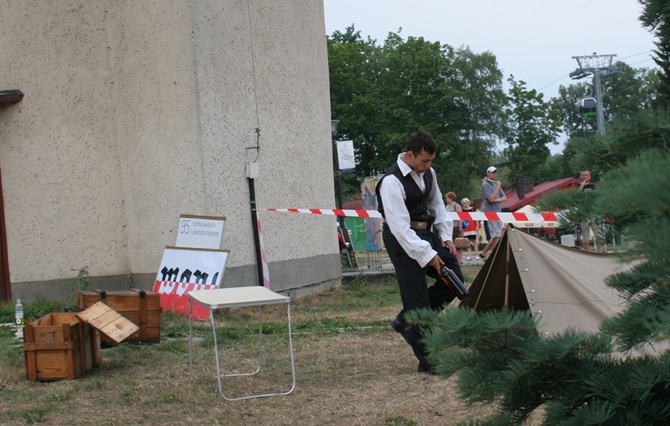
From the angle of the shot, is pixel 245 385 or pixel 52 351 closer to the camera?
pixel 245 385

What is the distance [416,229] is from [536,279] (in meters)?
0.94

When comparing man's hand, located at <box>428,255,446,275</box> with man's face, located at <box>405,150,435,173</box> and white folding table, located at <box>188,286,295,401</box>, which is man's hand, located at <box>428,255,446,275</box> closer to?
man's face, located at <box>405,150,435,173</box>

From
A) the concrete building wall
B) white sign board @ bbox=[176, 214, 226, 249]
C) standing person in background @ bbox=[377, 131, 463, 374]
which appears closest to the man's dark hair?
standing person in background @ bbox=[377, 131, 463, 374]

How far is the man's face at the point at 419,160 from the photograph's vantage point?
22.4ft

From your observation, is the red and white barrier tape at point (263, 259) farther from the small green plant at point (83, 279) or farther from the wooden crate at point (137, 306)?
the wooden crate at point (137, 306)

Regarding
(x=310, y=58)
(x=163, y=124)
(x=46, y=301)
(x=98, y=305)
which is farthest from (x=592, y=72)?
(x=310, y=58)

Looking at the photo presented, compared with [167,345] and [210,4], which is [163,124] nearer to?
[210,4]

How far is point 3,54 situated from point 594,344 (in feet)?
34.3

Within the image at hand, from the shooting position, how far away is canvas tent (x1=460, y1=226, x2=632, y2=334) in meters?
6.48

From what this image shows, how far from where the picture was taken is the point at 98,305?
7621mm

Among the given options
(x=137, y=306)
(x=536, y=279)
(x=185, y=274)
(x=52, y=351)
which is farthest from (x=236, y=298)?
(x=185, y=274)

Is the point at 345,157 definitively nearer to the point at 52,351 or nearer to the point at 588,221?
the point at 52,351

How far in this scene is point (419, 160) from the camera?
6.86 meters

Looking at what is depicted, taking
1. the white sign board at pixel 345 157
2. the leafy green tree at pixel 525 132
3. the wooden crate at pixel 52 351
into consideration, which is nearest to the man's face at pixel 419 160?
the wooden crate at pixel 52 351
